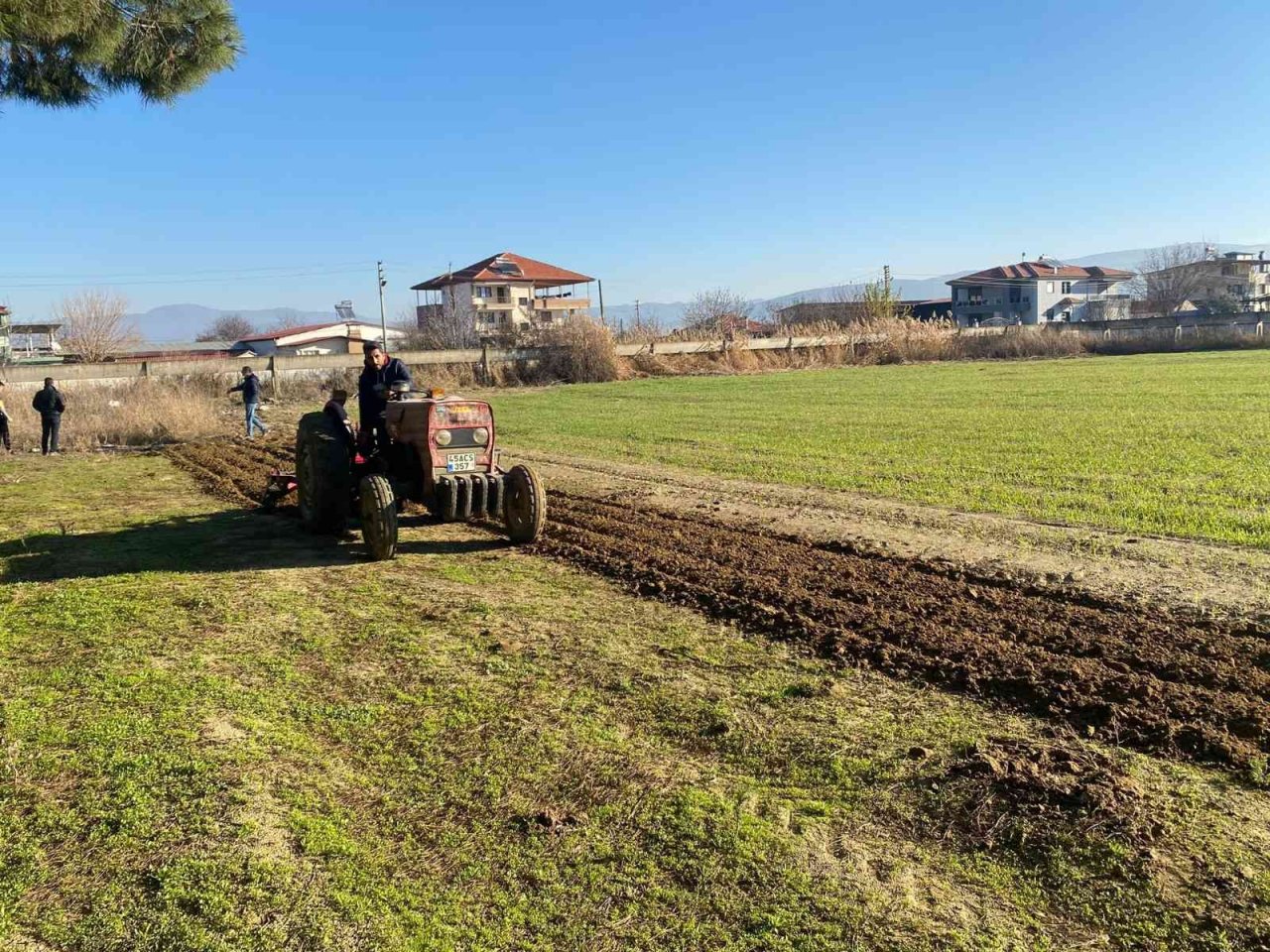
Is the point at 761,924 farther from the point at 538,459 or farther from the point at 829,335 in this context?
the point at 829,335

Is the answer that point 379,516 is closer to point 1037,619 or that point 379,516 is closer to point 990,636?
point 990,636

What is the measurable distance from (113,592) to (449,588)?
245cm

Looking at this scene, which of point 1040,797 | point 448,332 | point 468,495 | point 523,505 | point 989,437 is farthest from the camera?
point 448,332

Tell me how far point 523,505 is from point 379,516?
4.17 ft

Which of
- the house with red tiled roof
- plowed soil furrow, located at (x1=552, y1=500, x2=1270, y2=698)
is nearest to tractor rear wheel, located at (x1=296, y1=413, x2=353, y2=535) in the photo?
plowed soil furrow, located at (x1=552, y1=500, x2=1270, y2=698)

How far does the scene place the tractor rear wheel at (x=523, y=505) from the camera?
8.34 meters

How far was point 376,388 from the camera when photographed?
8859 mm

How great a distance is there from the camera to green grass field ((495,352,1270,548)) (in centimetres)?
948

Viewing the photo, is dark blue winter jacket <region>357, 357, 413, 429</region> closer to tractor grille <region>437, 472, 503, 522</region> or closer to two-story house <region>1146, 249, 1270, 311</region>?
tractor grille <region>437, 472, 503, 522</region>

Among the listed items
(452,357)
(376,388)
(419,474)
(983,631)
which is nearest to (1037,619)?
(983,631)

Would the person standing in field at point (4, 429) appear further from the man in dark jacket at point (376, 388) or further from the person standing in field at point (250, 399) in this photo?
the man in dark jacket at point (376, 388)

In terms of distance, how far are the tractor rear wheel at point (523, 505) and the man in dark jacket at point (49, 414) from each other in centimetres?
1227

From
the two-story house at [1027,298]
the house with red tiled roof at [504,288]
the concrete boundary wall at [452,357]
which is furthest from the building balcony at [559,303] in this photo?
the concrete boundary wall at [452,357]

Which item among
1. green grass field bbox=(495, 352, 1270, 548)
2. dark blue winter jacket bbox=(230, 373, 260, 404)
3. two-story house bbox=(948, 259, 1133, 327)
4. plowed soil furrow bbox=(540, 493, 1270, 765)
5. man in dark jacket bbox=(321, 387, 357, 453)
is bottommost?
plowed soil furrow bbox=(540, 493, 1270, 765)
